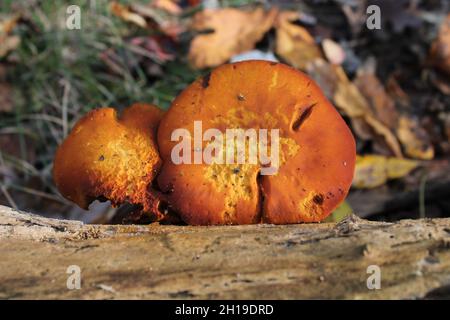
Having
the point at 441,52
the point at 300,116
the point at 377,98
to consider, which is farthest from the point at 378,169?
the point at 300,116

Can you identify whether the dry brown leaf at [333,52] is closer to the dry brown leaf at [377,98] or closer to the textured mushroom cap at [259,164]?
the dry brown leaf at [377,98]

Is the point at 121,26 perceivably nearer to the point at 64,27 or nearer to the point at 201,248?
the point at 64,27

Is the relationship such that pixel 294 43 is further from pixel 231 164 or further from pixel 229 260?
pixel 229 260

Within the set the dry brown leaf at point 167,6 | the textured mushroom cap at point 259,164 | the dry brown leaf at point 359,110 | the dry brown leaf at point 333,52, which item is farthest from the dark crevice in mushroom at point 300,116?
the dry brown leaf at point 167,6

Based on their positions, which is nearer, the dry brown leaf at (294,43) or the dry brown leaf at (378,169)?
the dry brown leaf at (378,169)

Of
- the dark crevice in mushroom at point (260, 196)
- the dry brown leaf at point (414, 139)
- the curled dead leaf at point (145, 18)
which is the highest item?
the curled dead leaf at point (145, 18)

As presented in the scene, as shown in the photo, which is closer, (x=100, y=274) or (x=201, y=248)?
(x=100, y=274)
